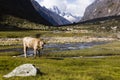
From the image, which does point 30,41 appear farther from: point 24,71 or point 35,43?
point 24,71

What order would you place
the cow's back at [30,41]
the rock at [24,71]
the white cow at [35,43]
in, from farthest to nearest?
the cow's back at [30,41] < the white cow at [35,43] < the rock at [24,71]

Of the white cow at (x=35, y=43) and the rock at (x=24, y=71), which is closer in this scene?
the rock at (x=24, y=71)

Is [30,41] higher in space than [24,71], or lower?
higher

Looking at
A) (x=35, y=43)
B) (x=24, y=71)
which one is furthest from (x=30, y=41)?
(x=24, y=71)

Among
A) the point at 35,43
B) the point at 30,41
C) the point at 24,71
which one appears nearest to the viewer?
the point at 24,71

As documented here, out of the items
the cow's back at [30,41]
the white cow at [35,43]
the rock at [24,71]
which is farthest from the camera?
the cow's back at [30,41]

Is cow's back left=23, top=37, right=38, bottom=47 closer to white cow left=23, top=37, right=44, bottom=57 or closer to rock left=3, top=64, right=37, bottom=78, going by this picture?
white cow left=23, top=37, right=44, bottom=57

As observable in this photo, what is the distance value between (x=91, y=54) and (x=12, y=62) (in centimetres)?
4477

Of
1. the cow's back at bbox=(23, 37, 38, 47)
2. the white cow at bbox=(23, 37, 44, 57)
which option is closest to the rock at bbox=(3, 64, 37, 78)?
the white cow at bbox=(23, 37, 44, 57)

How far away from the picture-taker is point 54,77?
32.6 metres

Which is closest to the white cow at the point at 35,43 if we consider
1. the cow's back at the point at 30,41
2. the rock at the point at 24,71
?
the cow's back at the point at 30,41

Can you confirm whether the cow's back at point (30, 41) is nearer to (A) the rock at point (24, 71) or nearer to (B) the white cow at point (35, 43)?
(B) the white cow at point (35, 43)

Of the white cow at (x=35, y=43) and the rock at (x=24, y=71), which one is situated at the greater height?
the white cow at (x=35, y=43)

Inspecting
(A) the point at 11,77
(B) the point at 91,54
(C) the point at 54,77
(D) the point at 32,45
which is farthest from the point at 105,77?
(B) the point at 91,54
